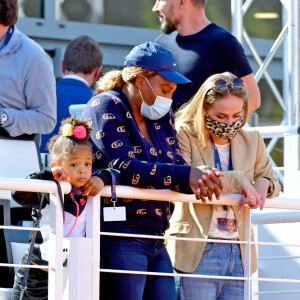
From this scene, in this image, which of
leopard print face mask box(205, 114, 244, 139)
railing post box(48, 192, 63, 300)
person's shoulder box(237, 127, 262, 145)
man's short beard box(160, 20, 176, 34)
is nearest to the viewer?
railing post box(48, 192, 63, 300)

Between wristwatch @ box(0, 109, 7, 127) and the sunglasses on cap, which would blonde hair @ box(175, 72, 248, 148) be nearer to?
the sunglasses on cap

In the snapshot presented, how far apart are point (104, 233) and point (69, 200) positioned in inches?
8.8

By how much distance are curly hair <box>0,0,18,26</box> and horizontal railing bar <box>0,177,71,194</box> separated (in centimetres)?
154

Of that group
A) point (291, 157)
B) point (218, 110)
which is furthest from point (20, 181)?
point (291, 157)

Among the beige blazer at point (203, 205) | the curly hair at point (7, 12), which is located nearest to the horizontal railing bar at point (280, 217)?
the beige blazer at point (203, 205)

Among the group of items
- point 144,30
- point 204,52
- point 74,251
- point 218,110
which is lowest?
point 74,251

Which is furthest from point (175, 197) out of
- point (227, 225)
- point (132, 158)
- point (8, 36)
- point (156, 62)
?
point (8, 36)

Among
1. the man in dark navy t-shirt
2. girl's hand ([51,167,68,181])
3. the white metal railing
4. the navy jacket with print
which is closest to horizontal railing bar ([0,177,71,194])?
the white metal railing

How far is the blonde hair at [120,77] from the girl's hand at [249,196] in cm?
62

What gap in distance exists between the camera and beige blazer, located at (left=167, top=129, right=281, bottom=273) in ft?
12.0

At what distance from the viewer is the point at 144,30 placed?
905 centimetres

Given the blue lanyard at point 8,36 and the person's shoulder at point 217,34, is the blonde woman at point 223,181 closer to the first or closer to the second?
the person's shoulder at point 217,34

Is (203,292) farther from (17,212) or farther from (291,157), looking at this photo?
(291,157)

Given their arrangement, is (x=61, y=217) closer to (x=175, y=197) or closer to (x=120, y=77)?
(x=175, y=197)
